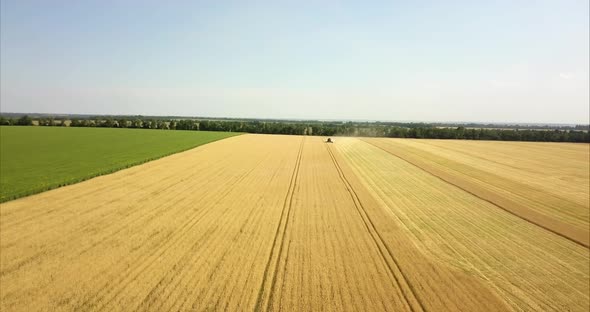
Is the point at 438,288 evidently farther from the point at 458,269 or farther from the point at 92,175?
the point at 92,175

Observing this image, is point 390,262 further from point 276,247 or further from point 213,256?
point 213,256

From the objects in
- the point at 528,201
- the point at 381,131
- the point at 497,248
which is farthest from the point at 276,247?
the point at 381,131

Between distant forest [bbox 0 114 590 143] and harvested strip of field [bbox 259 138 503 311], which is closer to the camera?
harvested strip of field [bbox 259 138 503 311]

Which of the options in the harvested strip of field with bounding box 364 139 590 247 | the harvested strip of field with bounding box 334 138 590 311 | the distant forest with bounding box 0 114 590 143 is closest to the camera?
the harvested strip of field with bounding box 334 138 590 311

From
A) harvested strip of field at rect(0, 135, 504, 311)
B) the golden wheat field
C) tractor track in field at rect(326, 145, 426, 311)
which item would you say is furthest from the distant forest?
tractor track in field at rect(326, 145, 426, 311)

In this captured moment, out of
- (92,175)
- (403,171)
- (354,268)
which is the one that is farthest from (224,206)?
(403,171)

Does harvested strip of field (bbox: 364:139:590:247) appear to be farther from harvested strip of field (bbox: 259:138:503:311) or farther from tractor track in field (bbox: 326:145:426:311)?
tractor track in field (bbox: 326:145:426:311)

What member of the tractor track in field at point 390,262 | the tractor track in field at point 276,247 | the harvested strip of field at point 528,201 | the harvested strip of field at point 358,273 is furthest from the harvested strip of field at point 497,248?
the tractor track in field at point 276,247
